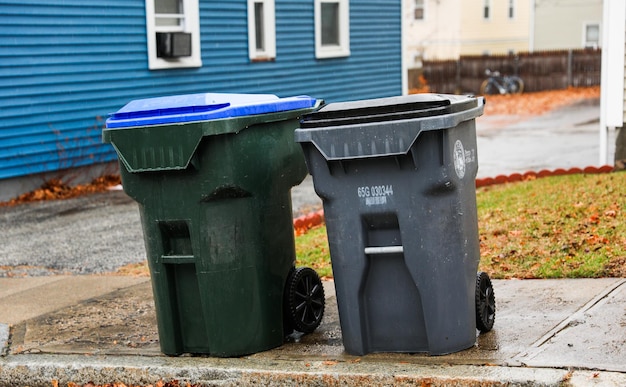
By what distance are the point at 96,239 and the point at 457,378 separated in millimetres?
6069

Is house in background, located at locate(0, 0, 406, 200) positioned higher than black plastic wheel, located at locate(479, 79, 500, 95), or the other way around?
house in background, located at locate(0, 0, 406, 200)

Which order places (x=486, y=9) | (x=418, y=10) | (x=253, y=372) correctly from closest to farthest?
1. (x=253, y=372)
2. (x=418, y=10)
3. (x=486, y=9)

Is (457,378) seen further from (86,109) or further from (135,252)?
(86,109)

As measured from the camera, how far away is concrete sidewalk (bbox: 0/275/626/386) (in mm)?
4715

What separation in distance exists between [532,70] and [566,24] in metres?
7.06

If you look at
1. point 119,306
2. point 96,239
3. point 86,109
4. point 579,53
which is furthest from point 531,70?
point 119,306

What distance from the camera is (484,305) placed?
17.4ft

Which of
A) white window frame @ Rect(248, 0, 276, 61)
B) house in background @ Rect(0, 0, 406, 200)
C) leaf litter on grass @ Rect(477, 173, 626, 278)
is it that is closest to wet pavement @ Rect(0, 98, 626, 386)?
leaf litter on grass @ Rect(477, 173, 626, 278)

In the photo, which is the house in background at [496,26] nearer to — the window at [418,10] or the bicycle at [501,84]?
the window at [418,10]

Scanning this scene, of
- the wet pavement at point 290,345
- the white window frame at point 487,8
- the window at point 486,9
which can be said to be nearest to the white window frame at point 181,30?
the wet pavement at point 290,345

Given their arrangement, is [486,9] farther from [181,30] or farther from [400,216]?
[400,216]

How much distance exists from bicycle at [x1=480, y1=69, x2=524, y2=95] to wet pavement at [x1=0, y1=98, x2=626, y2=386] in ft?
89.8

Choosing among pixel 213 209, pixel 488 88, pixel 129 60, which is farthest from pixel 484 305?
pixel 488 88

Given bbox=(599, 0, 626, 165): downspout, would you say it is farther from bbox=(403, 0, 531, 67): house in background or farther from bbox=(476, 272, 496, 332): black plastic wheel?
bbox=(403, 0, 531, 67): house in background
